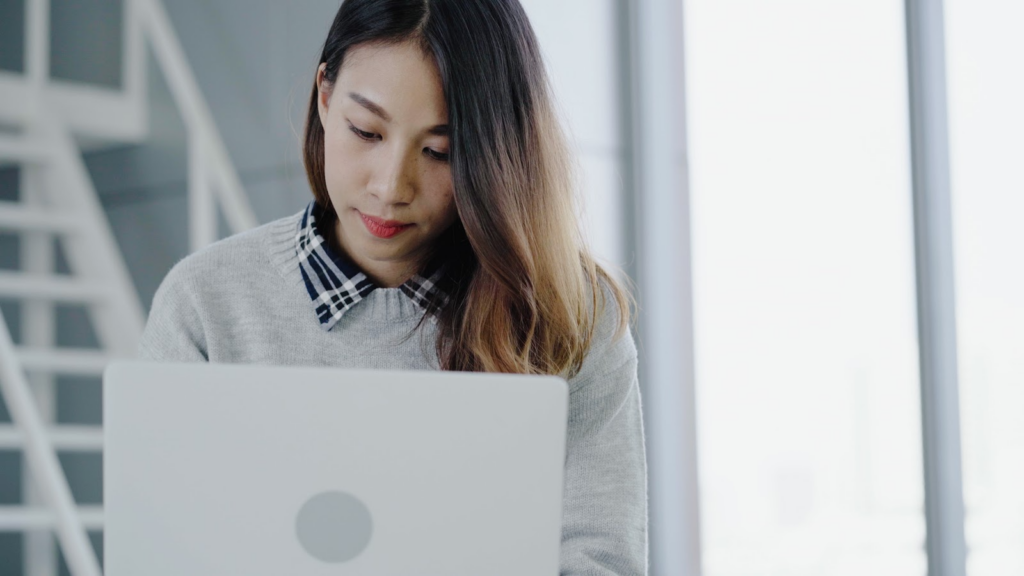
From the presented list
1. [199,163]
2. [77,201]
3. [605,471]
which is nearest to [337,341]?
[605,471]

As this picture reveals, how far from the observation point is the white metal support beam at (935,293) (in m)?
2.32

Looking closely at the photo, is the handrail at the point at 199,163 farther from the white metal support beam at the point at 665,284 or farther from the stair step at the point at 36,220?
the white metal support beam at the point at 665,284

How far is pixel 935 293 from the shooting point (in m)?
2.34

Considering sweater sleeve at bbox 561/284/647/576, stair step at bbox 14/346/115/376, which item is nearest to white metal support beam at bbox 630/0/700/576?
stair step at bbox 14/346/115/376

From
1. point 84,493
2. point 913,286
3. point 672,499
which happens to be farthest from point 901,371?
point 84,493

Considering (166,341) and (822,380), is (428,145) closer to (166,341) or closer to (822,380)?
(166,341)

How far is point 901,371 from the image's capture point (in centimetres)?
244

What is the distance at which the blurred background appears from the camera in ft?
7.55

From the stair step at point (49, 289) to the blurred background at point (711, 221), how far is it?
0.01 m

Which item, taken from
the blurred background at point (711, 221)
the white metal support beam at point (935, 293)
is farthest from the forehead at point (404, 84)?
the white metal support beam at point (935, 293)

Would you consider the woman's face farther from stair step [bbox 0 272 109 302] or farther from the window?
stair step [bbox 0 272 109 302]

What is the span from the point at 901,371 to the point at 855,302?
21 cm

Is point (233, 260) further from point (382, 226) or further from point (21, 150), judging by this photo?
point (21, 150)

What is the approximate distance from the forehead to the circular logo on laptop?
57 cm
